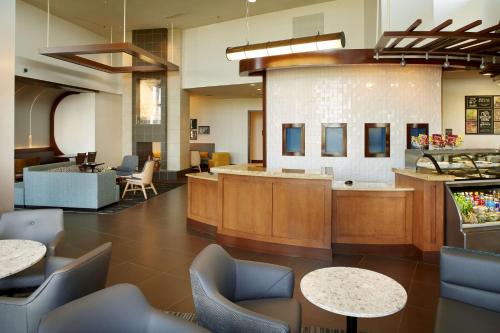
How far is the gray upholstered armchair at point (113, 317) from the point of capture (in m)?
1.46

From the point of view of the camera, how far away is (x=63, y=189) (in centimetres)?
773

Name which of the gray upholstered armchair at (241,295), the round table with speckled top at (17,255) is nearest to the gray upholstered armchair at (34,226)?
the round table with speckled top at (17,255)

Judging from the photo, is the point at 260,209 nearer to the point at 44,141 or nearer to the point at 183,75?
the point at 183,75

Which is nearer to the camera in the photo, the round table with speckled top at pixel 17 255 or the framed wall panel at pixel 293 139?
the round table with speckled top at pixel 17 255

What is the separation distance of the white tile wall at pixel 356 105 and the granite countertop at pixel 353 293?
504 centimetres

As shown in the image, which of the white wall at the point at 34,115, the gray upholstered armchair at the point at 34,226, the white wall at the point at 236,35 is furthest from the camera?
the white wall at the point at 34,115

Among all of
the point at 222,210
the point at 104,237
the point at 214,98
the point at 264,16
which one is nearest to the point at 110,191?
the point at 104,237

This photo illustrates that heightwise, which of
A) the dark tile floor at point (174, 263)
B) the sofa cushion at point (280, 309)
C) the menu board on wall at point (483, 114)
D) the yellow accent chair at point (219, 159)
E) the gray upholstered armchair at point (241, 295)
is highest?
the menu board on wall at point (483, 114)

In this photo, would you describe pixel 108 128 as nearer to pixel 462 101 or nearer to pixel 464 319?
pixel 462 101

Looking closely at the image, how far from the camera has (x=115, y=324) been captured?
5.26ft

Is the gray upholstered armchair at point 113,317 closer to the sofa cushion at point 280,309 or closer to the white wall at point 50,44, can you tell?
the sofa cushion at point 280,309

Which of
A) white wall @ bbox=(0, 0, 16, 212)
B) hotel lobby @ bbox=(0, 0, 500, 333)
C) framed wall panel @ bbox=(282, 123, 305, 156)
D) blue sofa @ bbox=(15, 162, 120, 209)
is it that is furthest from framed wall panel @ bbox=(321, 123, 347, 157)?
white wall @ bbox=(0, 0, 16, 212)

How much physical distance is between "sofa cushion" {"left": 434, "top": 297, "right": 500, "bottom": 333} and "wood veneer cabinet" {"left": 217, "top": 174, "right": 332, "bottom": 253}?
2.23 meters

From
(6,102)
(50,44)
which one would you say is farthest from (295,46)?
(50,44)
